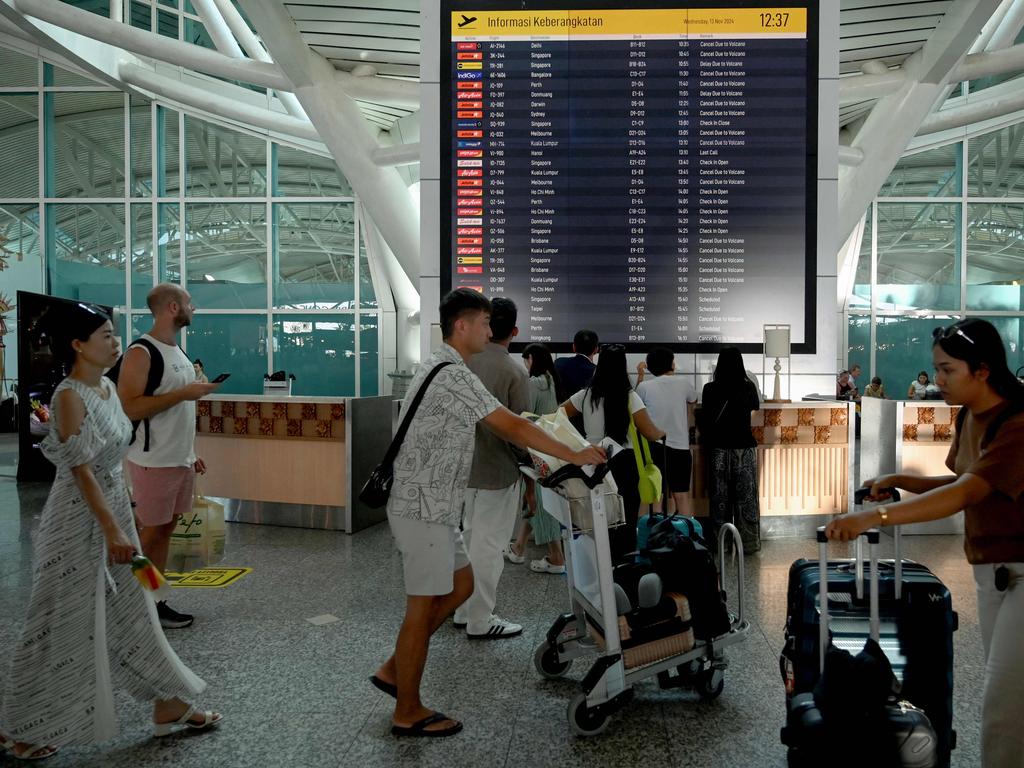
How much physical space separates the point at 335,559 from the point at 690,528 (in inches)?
124

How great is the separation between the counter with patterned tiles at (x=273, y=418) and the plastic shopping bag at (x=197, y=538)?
246 centimetres

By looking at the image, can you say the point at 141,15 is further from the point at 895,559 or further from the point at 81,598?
the point at 895,559

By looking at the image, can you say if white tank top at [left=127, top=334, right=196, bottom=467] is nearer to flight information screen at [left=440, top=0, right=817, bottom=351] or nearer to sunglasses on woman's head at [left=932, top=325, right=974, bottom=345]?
sunglasses on woman's head at [left=932, top=325, right=974, bottom=345]

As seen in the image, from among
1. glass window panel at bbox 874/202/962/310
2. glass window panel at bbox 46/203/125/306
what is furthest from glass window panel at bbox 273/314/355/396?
glass window panel at bbox 874/202/962/310

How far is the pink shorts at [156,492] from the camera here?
3879mm

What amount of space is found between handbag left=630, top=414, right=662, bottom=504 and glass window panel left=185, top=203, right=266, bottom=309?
1395 centimetres

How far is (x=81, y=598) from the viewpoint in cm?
266

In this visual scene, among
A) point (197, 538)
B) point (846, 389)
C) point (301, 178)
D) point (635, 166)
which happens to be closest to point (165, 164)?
point (301, 178)

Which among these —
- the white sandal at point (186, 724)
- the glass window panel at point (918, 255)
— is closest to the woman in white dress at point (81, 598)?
the white sandal at point (186, 724)

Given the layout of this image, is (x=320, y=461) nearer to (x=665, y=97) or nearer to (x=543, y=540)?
(x=543, y=540)

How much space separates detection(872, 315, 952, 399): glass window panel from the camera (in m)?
16.9

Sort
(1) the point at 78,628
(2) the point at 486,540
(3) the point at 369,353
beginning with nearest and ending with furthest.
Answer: (1) the point at 78,628 → (2) the point at 486,540 → (3) the point at 369,353

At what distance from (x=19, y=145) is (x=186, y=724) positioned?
16855mm

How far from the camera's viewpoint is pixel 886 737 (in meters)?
1.95
